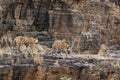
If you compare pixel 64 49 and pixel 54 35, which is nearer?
pixel 64 49

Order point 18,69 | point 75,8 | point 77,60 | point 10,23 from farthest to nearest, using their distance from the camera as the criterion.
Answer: point 75,8
point 10,23
point 77,60
point 18,69

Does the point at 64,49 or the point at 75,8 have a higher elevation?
the point at 75,8

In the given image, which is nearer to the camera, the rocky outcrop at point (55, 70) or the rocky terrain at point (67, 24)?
the rocky outcrop at point (55, 70)

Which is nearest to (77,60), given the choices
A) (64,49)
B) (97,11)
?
(64,49)

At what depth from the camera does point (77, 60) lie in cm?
2014

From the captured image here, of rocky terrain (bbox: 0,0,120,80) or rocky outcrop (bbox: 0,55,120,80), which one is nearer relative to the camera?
rocky outcrop (bbox: 0,55,120,80)

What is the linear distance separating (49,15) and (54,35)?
1828 mm

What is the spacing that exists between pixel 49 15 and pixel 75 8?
99.0 inches

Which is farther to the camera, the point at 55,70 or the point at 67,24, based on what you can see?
the point at 67,24

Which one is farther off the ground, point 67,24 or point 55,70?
point 67,24

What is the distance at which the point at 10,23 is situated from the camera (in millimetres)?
31000

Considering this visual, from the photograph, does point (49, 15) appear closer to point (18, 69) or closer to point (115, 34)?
point (115, 34)

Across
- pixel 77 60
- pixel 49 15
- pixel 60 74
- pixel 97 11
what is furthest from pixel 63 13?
pixel 60 74

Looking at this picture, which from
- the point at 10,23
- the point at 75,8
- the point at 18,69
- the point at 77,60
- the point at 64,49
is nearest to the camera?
the point at 18,69
